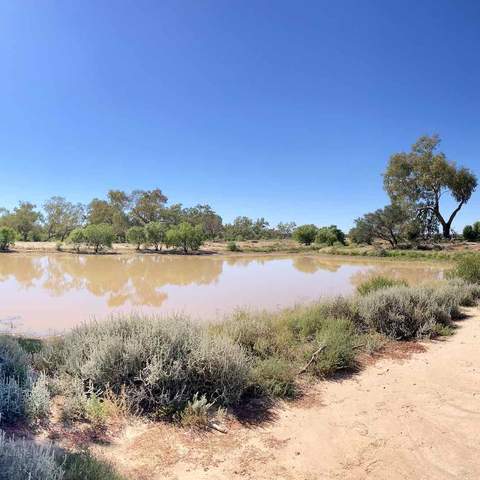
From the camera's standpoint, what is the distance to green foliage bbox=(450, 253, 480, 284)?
12.8 metres

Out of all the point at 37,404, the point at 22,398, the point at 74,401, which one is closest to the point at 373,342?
the point at 74,401

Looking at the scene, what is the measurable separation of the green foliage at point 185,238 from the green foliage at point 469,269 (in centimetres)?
4169

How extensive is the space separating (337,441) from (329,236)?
64525 mm

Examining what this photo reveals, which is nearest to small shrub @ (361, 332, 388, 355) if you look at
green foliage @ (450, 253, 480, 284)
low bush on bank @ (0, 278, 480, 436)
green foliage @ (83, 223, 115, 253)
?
low bush on bank @ (0, 278, 480, 436)

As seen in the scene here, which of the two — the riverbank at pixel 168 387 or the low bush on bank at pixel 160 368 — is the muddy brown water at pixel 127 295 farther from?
the riverbank at pixel 168 387

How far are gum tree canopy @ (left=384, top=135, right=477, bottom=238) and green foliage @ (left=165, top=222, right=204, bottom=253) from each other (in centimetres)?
2763

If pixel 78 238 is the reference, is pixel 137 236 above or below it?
above

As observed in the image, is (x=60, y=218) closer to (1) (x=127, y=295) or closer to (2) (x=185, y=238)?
(2) (x=185, y=238)

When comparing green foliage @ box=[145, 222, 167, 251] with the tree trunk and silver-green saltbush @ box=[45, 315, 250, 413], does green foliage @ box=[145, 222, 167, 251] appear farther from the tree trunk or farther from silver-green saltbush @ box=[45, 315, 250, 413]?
silver-green saltbush @ box=[45, 315, 250, 413]

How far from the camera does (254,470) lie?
9.75ft

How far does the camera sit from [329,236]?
66.2 meters

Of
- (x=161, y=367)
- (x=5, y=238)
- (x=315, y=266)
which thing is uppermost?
(x=5, y=238)

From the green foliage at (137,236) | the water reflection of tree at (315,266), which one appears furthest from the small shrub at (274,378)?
the green foliage at (137,236)

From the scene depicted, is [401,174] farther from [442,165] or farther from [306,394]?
[306,394]
